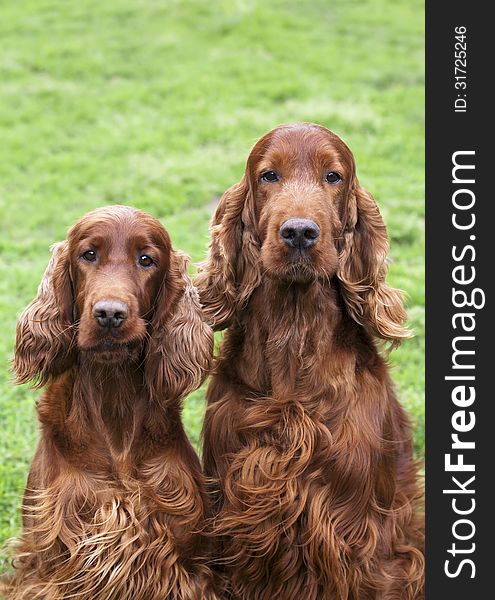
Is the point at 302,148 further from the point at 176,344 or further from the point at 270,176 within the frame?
the point at 176,344

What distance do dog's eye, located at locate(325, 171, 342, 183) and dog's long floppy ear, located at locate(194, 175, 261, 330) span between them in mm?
339

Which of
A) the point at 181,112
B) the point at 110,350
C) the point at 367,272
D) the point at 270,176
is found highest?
the point at 181,112

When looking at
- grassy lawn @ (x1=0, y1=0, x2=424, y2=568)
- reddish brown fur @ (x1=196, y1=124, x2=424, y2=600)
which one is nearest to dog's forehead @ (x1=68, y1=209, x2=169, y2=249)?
reddish brown fur @ (x1=196, y1=124, x2=424, y2=600)

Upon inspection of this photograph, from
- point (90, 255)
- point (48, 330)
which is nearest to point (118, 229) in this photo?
point (90, 255)

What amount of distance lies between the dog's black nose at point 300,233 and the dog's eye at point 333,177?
315 millimetres

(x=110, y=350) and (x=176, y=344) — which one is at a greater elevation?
(x=176, y=344)

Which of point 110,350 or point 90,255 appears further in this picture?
point 90,255

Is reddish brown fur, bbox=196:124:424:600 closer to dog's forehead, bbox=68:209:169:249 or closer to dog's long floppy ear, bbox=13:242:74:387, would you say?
dog's forehead, bbox=68:209:169:249

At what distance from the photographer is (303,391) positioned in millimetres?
4273

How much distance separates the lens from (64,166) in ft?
32.0

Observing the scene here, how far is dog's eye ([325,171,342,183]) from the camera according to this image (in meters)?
4.25

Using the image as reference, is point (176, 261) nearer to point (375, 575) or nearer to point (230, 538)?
point (230, 538)

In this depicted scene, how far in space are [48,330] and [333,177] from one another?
1313 millimetres

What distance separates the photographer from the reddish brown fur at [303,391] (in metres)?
4.21
